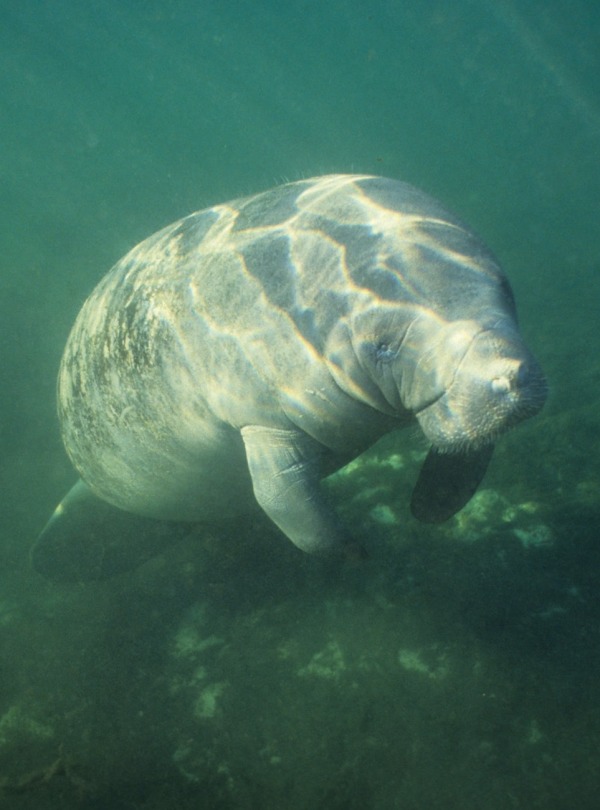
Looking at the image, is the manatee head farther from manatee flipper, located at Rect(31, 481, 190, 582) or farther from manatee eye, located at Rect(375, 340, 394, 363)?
manatee flipper, located at Rect(31, 481, 190, 582)

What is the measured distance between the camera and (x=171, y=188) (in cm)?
3125

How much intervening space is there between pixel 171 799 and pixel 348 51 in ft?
278

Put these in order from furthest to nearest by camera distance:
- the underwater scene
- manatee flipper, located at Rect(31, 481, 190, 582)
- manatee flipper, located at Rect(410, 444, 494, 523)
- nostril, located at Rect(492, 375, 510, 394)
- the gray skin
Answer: manatee flipper, located at Rect(31, 481, 190, 582)
manatee flipper, located at Rect(410, 444, 494, 523)
the underwater scene
the gray skin
nostril, located at Rect(492, 375, 510, 394)

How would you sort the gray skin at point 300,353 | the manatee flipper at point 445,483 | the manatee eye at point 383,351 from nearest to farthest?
the gray skin at point 300,353
the manatee eye at point 383,351
the manatee flipper at point 445,483

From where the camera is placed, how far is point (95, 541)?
16.8 ft

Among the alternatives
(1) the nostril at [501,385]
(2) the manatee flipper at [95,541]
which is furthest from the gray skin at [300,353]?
(2) the manatee flipper at [95,541]

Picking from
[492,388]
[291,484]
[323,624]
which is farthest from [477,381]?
[323,624]

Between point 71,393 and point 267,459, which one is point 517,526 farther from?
point 71,393

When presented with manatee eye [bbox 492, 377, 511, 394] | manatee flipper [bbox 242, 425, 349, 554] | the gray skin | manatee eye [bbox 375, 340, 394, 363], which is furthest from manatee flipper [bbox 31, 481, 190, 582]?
manatee eye [bbox 492, 377, 511, 394]

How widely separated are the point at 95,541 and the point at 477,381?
4329 millimetres

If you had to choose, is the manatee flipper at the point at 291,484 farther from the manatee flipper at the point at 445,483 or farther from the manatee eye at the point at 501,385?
the manatee eye at the point at 501,385

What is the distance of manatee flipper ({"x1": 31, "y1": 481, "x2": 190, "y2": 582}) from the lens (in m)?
5.00

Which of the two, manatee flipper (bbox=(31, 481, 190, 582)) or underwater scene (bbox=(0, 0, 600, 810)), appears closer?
underwater scene (bbox=(0, 0, 600, 810))

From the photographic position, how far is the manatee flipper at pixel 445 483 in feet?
10.2
